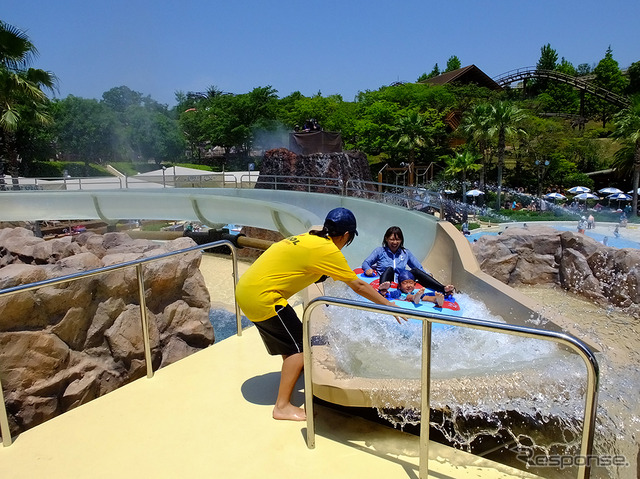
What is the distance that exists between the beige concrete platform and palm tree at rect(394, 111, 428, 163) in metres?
37.9

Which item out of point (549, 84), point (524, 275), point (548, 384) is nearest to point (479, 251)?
point (524, 275)

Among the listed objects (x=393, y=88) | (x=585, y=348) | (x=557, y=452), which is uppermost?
(x=393, y=88)

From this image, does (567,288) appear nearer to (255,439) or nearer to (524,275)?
(524,275)

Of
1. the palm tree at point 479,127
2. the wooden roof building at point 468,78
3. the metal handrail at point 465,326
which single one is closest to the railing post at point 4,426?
the metal handrail at point 465,326

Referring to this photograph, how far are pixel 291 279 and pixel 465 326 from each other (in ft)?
3.47

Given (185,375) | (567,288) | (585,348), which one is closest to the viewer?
(585,348)

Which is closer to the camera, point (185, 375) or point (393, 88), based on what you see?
point (185, 375)

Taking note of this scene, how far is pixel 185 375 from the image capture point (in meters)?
3.62

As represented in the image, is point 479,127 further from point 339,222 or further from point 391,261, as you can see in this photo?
point 339,222

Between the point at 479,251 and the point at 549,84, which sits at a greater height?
the point at 549,84

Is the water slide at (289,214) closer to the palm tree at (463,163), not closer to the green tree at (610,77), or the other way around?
the palm tree at (463,163)

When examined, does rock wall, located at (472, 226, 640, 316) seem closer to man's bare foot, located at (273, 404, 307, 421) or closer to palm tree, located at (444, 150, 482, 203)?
man's bare foot, located at (273, 404, 307, 421)

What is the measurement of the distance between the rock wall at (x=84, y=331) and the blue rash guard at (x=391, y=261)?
271 cm

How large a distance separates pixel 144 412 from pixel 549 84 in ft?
207
